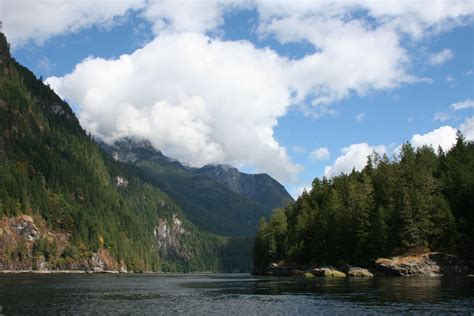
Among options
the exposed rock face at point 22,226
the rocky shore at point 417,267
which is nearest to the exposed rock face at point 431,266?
the rocky shore at point 417,267

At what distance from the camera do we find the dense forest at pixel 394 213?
367 feet

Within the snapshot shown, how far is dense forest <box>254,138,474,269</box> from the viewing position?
111750 millimetres

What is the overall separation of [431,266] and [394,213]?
16.2m

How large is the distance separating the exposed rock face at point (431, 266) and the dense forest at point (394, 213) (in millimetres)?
4296

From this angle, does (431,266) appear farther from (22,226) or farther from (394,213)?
(22,226)

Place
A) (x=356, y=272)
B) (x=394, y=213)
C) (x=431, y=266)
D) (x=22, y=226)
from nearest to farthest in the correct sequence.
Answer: (x=431, y=266)
(x=356, y=272)
(x=394, y=213)
(x=22, y=226)

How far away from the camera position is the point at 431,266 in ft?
345

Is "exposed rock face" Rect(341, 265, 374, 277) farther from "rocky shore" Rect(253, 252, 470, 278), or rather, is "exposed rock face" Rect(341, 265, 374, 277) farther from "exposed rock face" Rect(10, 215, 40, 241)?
"exposed rock face" Rect(10, 215, 40, 241)

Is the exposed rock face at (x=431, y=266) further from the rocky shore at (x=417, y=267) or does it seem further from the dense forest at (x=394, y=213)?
the dense forest at (x=394, y=213)

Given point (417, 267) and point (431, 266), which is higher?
point (431, 266)

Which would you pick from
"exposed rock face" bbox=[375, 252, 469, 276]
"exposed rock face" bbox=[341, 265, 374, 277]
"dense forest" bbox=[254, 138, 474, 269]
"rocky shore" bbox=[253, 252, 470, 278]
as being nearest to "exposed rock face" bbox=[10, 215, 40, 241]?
"dense forest" bbox=[254, 138, 474, 269]

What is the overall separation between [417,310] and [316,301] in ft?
47.4

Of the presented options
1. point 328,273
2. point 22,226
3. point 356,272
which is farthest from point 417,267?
point 22,226

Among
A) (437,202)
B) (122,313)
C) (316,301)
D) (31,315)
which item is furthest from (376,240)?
(31,315)
